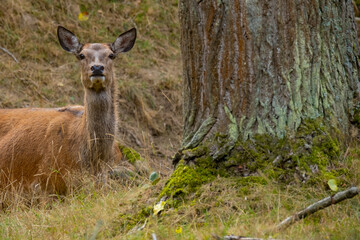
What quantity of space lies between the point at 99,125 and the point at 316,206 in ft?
12.5

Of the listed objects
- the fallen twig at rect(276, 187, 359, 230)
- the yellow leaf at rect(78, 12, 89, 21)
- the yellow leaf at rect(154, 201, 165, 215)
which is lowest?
the yellow leaf at rect(154, 201, 165, 215)

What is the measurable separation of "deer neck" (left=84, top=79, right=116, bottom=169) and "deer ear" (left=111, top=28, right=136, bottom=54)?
28.2 inches

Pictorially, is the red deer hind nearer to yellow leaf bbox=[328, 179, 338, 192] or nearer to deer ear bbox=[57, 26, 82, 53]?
deer ear bbox=[57, 26, 82, 53]

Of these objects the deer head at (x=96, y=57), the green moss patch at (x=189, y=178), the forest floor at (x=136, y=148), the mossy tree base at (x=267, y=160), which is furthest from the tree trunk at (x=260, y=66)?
the deer head at (x=96, y=57)

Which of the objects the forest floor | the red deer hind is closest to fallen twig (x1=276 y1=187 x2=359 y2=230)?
the forest floor

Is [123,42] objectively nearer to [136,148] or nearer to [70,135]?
[70,135]

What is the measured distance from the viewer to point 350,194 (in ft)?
12.0

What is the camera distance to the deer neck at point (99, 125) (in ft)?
22.4

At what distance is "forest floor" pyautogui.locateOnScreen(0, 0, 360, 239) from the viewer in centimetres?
389

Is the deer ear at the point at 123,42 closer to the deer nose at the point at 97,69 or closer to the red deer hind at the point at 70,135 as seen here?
the red deer hind at the point at 70,135

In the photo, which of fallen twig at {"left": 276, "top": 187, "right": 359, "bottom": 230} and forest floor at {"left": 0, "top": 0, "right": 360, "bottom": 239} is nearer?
fallen twig at {"left": 276, "top": 187, "right": 359, "bottom": 230}

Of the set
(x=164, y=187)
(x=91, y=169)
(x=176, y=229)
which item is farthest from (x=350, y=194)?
(x=91, y=169)

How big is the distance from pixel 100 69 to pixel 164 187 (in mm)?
2831

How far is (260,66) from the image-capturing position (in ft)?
14.5
